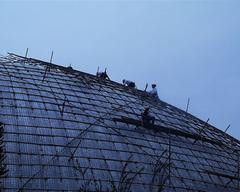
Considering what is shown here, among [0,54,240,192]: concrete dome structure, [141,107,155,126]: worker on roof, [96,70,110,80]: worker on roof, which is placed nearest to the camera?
[0,54,240,192]: concrete dome structure

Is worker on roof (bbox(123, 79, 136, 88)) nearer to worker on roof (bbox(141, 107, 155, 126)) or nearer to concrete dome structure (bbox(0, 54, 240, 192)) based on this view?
concrete dome structure (bbox(0, 54, 240, 192))

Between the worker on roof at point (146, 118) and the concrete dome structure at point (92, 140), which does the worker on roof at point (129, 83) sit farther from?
the worker on roof at point (146, 118)

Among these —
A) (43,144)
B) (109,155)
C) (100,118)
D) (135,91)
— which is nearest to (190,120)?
(135,91)

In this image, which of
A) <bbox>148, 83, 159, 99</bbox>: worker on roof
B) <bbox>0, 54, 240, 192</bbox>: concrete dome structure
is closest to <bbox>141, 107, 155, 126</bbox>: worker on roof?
<bbox>0, 54, 240, 192</bbox>: concrete dome structure

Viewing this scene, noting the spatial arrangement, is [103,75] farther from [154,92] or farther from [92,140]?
[92,140]

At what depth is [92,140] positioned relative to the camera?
1955 cm

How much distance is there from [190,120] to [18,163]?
13.0m

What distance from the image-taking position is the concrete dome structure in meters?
17.3

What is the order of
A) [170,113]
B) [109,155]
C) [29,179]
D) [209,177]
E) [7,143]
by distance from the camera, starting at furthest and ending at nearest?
1. [170,113]
2. [209,177]
3. [109,155]
4. [7,143]
5. [29,179]

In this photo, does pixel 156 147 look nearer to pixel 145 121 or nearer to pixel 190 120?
pixel 145 121

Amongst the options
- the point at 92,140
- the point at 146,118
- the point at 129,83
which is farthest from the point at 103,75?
the point at 92,140

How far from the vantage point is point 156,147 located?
2122 centimetres

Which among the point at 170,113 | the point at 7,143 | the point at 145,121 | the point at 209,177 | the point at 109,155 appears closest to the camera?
the point at 7,143

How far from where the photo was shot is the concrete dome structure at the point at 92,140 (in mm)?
17328
